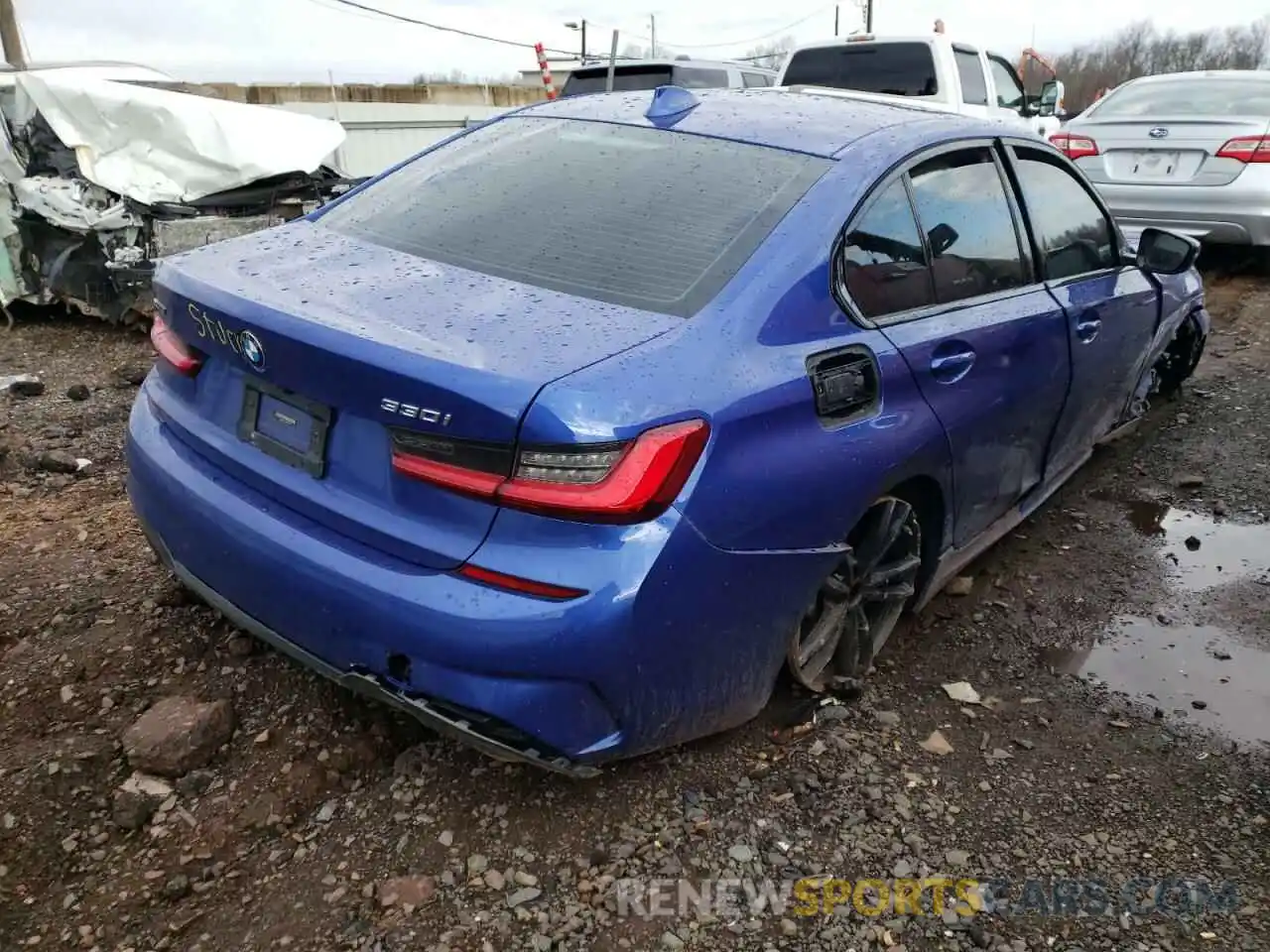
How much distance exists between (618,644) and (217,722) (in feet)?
4.19

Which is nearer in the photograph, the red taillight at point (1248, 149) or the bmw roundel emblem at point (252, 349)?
the bmw roundel emblem at point (252, 349)

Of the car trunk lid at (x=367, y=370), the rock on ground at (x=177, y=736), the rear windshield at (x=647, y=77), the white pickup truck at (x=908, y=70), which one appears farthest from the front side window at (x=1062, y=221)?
the rear windshield at (x=647, y=77)

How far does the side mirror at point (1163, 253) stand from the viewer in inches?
161

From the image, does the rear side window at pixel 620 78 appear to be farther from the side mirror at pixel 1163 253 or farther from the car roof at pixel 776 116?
the car roof at pixel 776 116

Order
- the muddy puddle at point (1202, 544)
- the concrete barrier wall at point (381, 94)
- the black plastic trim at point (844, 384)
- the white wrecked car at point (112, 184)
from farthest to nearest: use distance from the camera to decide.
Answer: the concrete barrier wall at point (381, 94)
the white wrecked car at point (112, 184)
the muddy puddle at point (1202, 544)
the black plastic trim at point (844, 384)

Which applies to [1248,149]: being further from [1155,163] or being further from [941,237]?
[941,237]

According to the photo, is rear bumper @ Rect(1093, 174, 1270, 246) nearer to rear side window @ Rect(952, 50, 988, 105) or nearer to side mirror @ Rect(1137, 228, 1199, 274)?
rear side window @ Rect(952, 50, 988, 105)

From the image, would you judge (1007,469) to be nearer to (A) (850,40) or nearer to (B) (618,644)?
(B) (618,644)

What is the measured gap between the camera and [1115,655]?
3.33m

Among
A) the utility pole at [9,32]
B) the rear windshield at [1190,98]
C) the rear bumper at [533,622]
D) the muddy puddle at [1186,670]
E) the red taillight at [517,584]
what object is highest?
the utility pole at [9,32]

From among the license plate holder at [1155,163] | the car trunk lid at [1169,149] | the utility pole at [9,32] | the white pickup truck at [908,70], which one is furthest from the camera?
the utility pole at [9,32]

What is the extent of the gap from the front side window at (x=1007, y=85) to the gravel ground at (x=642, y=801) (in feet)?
28.6

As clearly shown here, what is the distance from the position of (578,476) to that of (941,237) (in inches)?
60.7

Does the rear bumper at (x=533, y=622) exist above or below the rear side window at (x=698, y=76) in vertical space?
below
